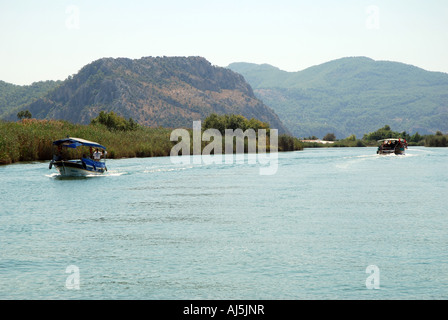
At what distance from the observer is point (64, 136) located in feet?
222

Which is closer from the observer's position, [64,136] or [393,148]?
[64,136]

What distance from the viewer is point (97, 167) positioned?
53250 mm

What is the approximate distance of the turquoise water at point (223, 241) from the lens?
1553cm

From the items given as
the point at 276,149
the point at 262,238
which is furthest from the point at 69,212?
the point at 276,149

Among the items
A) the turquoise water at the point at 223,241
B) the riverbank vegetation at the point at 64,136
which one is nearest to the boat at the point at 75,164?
the turquoise water at the point at 223,241

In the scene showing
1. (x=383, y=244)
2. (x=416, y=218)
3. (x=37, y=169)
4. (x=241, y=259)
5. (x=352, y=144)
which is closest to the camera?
(x=241, y=259)

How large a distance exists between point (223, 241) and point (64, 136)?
164 ft

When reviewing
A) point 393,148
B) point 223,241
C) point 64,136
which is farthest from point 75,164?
point 393,148

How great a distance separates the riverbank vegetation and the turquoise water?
67.3ft

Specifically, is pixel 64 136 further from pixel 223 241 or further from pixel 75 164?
pixel 223 241

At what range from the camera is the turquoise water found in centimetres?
1553

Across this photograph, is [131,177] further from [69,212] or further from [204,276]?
[204,276]

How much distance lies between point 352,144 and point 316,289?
559 ft

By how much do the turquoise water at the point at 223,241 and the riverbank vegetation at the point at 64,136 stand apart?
20.5m
